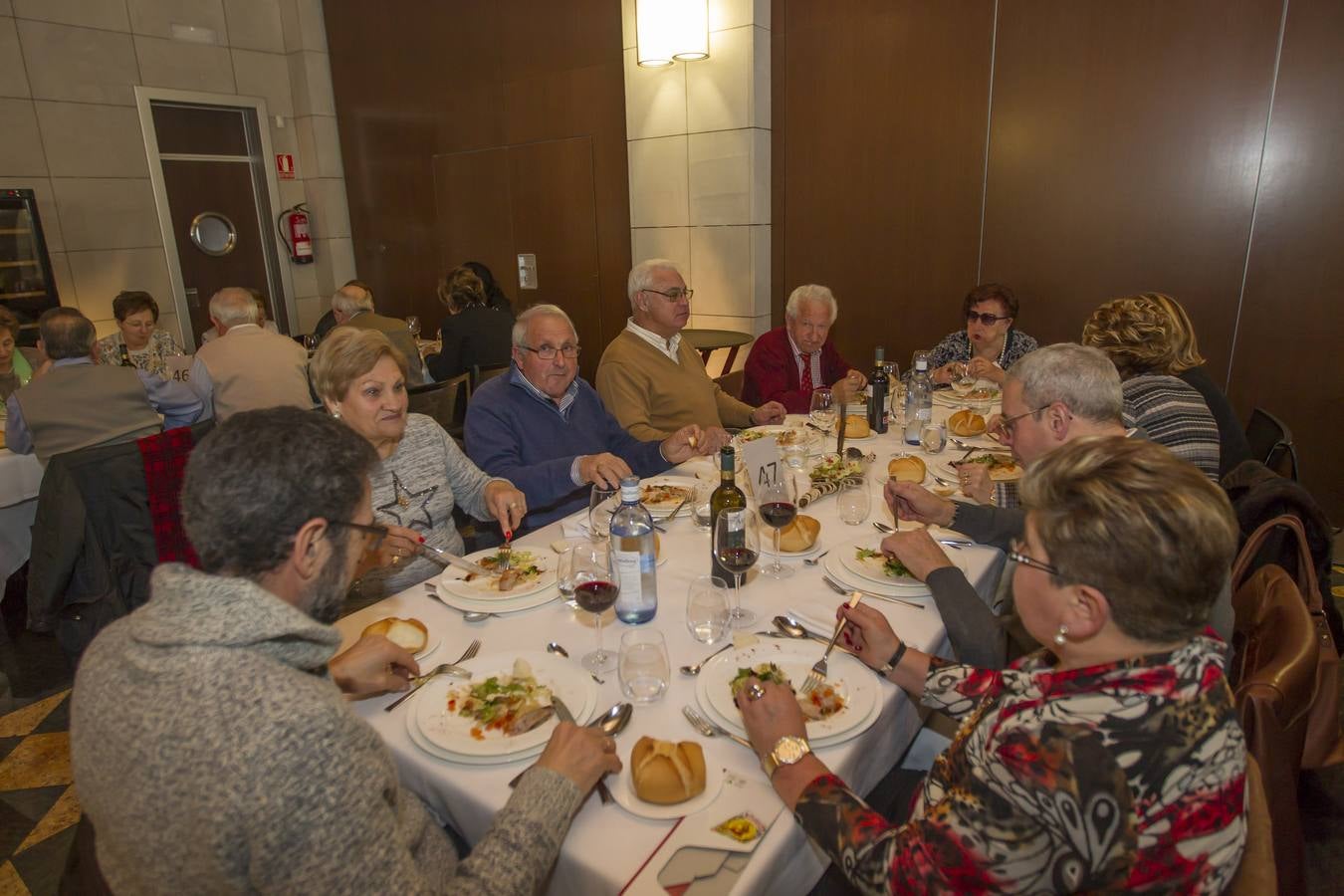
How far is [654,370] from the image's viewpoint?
3.38m

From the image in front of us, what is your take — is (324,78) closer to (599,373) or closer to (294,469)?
(599,373)

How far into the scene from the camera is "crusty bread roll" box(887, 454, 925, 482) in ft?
8.38

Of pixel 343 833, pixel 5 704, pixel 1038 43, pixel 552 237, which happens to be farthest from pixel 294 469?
pixel 552 237

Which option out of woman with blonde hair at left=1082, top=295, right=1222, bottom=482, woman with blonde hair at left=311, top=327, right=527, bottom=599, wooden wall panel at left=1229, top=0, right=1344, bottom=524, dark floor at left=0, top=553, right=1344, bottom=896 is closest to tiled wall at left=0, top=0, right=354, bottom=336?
dark floor at left=0, top=553, right=1344, bottom=896

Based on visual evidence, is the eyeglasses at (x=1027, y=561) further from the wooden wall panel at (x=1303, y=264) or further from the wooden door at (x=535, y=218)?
the wooden door at (x=535, y=218)

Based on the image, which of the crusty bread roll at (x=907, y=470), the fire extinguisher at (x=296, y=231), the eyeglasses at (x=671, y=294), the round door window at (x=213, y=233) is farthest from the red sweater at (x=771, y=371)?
the round door window at (x=213, y=233)

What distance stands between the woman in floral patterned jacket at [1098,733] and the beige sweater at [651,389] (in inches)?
87.0

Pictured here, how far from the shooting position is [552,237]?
616 cm

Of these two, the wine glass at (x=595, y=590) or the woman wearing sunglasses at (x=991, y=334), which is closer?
the wine glass at (x=595, y=590)

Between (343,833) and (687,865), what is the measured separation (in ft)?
1.48

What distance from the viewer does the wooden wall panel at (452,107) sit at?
18.6ft

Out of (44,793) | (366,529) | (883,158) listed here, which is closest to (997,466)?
(366,529)

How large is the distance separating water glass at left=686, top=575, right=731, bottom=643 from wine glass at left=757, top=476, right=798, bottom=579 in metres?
0.32

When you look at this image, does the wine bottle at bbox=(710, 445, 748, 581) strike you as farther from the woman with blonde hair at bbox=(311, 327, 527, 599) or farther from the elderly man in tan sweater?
the elderly man in tan sweater
